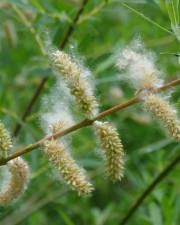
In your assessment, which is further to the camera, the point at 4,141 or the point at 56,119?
the point at 56,119

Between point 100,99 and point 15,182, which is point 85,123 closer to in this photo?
point 15,182

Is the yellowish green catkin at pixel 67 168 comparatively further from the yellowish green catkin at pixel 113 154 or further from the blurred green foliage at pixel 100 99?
the blurred green foliage at pixel 100 99

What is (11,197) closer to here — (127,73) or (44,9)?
(127,73)

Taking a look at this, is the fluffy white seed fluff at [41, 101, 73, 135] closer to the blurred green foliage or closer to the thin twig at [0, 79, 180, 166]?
the thin twig at [0, 79, 180, 166]

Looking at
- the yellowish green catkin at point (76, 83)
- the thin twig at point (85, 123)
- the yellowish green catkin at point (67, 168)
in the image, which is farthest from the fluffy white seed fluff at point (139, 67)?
the yellowish green catkin at point (67, 168)

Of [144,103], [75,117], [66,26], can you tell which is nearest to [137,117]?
[66,26]

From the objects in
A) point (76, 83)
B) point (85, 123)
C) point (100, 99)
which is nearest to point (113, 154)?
point (85, 123)
